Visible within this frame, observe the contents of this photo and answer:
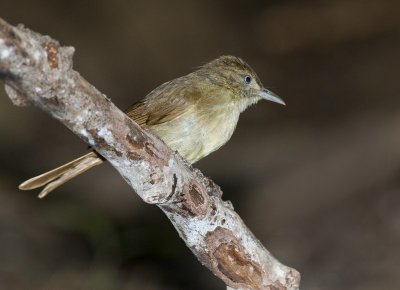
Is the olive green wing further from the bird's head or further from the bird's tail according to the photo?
the bird's tail

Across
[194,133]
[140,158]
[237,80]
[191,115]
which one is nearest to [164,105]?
[191,115]

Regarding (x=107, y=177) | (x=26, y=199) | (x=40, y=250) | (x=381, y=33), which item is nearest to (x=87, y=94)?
(x=40, y=250)

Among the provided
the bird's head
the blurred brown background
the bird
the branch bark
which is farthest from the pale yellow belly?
the blurred brown background

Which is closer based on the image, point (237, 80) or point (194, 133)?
point (194, 133)

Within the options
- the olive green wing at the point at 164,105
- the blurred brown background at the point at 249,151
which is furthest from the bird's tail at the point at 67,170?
the blurred brown background at the point at 249,151

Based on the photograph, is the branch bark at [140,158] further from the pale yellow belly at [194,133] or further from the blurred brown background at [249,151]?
the blurred brown background at [249,151]

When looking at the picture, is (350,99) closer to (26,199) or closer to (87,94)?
(26,199)

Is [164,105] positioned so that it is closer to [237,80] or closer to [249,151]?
[237,80]
